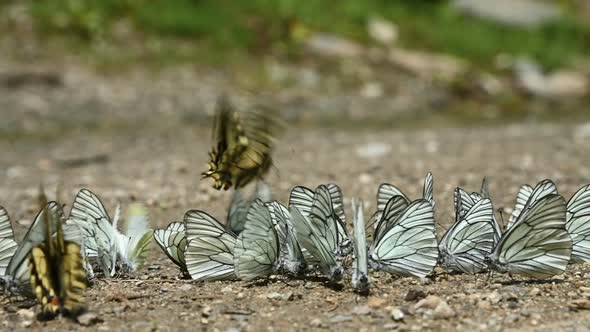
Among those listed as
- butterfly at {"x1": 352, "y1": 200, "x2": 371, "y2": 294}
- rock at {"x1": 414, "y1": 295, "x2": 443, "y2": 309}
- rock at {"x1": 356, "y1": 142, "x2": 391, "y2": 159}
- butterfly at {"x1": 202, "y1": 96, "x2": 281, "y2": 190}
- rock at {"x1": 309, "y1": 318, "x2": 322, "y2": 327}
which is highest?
rock at {"x1": 356, "y1": 142, "x2": 391, "y2": 159}

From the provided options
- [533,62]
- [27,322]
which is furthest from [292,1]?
[27,322]

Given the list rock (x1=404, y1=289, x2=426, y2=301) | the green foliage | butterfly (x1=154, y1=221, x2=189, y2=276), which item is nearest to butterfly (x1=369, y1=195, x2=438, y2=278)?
rock (x1=404, y1=289, x2=426, y2=301)

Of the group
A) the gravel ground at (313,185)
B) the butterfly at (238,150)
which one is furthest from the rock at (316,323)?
the butterfly at (238,150)

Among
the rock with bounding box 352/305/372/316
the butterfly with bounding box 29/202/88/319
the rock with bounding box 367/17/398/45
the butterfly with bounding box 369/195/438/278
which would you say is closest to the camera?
the butterfly with bounding box 29/202/88/319

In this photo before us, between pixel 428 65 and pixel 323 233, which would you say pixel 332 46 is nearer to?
pixel 428 65

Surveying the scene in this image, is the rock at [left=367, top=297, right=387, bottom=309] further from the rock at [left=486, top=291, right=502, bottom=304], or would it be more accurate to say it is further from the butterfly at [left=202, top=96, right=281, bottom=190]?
the butterfly at [left=202, top=96, right=281, bottom=190]

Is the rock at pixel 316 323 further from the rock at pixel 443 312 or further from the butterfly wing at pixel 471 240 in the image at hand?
Answer: the butterfly wing at pixel 471 240
